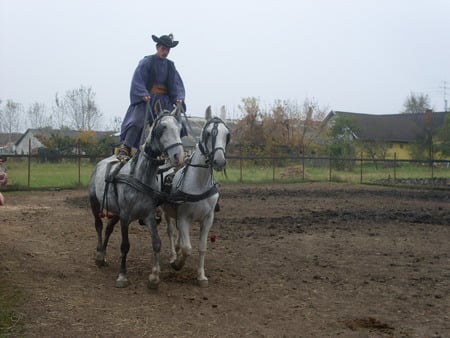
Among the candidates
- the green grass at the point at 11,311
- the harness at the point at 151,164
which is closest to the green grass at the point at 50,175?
the harness at the point at 151,164

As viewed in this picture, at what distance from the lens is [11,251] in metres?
7.96

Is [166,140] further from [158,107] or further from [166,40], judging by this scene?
[166,40]

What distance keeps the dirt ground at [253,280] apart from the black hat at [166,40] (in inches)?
120

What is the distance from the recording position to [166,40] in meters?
6.99

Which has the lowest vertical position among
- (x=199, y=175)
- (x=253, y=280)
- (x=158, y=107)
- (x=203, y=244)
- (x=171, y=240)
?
(x=253, y=280)

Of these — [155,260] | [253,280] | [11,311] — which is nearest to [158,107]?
[155,260]

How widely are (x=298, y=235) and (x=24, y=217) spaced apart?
656 cm

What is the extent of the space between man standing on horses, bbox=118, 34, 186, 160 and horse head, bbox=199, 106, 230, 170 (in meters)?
0.87

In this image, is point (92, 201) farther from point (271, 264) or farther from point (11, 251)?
point (271, 264)

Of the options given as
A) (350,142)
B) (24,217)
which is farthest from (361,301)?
(350,142)

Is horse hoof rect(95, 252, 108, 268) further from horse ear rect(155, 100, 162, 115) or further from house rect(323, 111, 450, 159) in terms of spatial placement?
house rect(323, 111, 450, 159)

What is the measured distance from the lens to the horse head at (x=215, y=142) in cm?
594

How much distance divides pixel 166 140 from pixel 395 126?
193ft

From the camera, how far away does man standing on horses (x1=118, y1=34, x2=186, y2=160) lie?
23.0 feet
